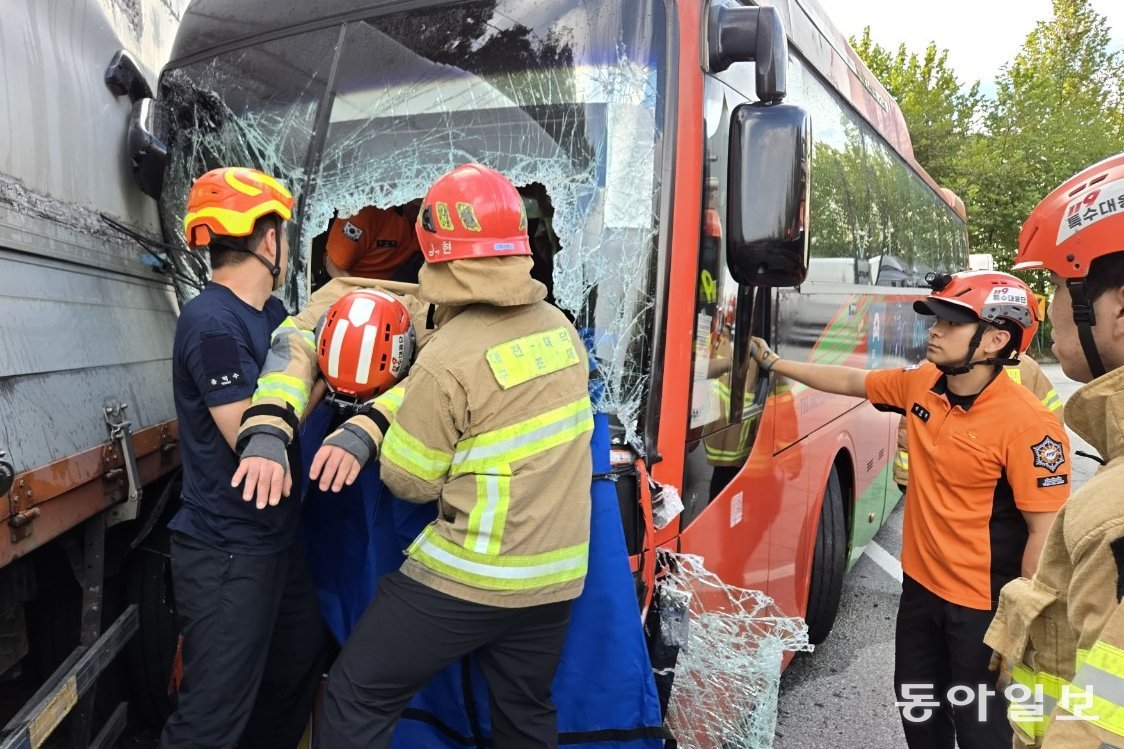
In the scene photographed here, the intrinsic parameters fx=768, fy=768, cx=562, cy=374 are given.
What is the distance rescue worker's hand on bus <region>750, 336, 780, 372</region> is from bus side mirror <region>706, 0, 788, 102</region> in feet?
3.09

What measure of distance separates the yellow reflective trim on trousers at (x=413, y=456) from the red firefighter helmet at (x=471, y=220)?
429mm

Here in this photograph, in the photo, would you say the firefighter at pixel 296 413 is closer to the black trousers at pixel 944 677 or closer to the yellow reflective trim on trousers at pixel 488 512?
the yellow reflective trim on trousers at pixel 488 512

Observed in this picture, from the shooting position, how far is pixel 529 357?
1833 mm

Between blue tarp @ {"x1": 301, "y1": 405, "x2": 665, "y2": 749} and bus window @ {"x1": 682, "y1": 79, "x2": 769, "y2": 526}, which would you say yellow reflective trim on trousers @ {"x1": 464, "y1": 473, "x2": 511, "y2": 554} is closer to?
blue tarp @ {"x1": 301, "y1": 405, "x2": 665, "y2": 749}

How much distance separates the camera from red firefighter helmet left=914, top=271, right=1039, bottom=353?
2520 millimetres

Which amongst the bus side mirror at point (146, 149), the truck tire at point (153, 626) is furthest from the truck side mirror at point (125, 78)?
the truck tire at point (153, 626)

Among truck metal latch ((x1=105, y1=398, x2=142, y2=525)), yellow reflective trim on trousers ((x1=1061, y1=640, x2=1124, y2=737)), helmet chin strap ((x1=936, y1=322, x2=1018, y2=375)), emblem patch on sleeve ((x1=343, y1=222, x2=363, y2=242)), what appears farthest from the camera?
emblem patch on sleeve ((x1=343, y1=222, x2=363, y2=242))

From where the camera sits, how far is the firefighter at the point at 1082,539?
1.02m

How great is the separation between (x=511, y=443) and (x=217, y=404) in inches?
30.6

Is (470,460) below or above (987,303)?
below

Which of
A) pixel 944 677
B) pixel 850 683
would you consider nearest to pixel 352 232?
pixel 944 677

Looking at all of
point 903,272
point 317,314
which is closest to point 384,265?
point 317,314

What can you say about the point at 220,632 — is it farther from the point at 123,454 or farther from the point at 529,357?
the point at 529,357

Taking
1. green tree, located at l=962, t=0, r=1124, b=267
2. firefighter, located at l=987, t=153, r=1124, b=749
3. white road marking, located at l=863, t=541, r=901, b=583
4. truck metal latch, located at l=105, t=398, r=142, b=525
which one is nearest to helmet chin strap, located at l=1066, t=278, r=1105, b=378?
firefighter, located at l=987, t=153, r=1124, b=749
